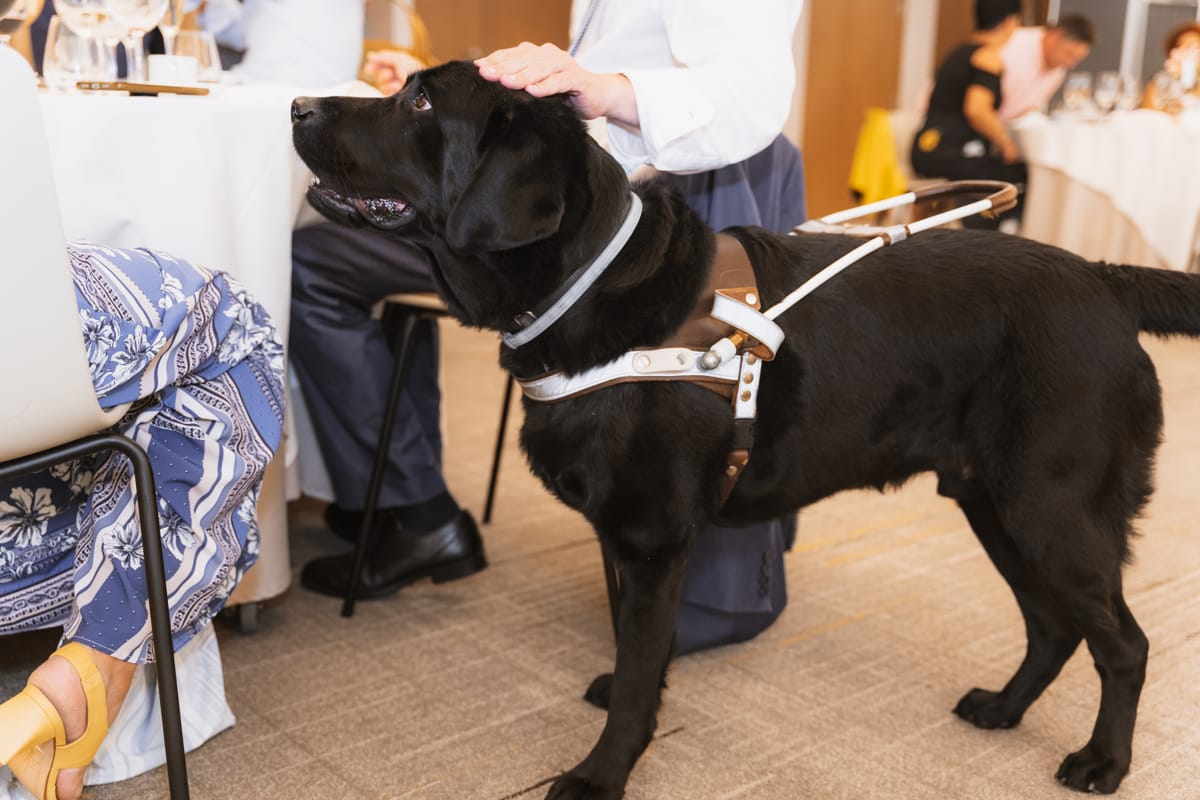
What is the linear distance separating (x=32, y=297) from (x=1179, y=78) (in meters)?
5.88

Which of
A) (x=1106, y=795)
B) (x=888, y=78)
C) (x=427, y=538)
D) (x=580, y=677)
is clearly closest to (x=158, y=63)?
(x=427, y=538)

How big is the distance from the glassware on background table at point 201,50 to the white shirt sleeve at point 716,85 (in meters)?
0.82

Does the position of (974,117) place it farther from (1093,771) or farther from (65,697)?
(65,697)

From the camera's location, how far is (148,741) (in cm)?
153

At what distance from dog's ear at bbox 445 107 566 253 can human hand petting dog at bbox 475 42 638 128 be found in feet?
0.24

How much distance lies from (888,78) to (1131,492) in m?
7.50

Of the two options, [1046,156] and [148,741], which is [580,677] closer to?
[148,741]

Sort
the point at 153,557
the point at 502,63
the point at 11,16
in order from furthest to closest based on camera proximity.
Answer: the point at 11,16, the point at 502,63, the point at 153,557

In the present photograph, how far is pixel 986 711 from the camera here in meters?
1.73

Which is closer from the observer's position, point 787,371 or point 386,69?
point 787,371

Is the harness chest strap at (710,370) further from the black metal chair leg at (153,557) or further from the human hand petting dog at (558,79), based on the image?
the black metal chair leg at (153,557)

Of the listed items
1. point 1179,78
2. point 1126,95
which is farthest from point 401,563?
point 1179,78

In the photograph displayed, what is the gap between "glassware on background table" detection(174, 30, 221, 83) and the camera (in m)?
1.97

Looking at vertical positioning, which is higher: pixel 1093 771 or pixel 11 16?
pixel 11 16
